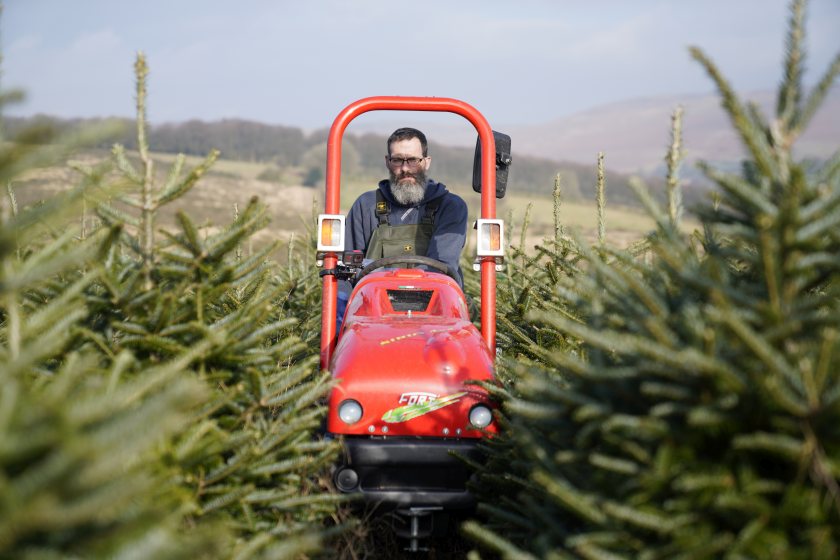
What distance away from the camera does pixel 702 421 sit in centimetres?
217

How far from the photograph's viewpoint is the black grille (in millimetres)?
4828

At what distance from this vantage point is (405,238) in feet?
21.0

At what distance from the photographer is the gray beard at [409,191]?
6566mm

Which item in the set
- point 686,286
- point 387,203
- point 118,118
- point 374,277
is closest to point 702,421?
point 686,286

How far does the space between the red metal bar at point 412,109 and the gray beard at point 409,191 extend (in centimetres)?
140

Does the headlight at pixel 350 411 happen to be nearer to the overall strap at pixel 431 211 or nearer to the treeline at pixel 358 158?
the overall strap at pixel 431 211

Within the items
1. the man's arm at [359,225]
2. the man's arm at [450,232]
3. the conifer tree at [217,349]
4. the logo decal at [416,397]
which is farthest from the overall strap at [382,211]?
the conifer tree at [217,349]

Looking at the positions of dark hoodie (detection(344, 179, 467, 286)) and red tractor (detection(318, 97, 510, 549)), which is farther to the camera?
dark hoodie (detection(344, 179, 467, 286))

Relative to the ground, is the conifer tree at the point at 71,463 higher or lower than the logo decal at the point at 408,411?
higher

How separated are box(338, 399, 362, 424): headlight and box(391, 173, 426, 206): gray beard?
3.18m

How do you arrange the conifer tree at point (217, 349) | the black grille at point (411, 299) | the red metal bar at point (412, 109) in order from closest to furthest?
the conifer tree at point (217, 349) → the red metal bar at point (412, 109) → the black grille at point (411, 299)

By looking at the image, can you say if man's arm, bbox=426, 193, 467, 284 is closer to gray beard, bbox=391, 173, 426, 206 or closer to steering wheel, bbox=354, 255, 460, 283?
gray beard, bbox=391, 173, 426, 206

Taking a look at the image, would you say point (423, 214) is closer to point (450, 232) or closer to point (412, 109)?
point (450, 232)

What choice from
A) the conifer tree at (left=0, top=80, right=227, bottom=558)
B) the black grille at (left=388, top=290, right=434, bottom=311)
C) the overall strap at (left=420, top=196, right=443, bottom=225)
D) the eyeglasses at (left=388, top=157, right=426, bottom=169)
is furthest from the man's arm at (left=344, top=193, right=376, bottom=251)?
the conifer tree at (left=0, top=80, right=227, bottom=558)
